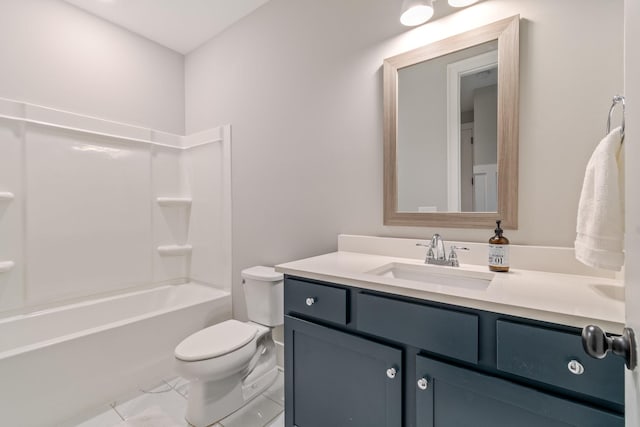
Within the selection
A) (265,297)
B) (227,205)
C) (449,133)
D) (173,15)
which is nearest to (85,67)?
(173,15)

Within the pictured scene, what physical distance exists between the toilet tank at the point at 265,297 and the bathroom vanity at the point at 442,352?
59 centimetres

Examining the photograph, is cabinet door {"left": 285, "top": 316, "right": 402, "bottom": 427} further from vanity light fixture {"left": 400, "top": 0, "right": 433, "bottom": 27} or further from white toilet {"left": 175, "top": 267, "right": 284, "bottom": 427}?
vanity light fixture {"left": 400, "top": 0, "right": 433, "bottom": 27}

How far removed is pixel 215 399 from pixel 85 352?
812 mm

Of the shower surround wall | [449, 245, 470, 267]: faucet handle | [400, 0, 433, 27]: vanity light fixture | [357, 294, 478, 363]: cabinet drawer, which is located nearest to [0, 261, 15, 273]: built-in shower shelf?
the shower surround wall

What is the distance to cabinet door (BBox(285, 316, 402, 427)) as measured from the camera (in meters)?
0.98

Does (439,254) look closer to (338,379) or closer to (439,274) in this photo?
(439,274)

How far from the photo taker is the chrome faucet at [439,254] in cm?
127

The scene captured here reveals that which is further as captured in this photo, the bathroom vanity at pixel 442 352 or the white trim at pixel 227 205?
the white trim at pixel 227 205

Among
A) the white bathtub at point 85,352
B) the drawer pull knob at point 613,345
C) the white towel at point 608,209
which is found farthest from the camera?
the white bathtub at point 85,352

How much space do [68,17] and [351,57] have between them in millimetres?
2146

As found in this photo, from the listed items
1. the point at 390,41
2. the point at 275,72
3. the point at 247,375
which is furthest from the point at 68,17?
the point at 247,375

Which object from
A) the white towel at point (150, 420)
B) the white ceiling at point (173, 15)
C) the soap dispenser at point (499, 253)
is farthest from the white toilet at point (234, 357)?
the white ceiling at point (173, 15)

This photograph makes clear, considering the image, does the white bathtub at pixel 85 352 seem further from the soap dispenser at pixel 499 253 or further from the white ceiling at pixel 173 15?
the white ceiling at pixel 173 15

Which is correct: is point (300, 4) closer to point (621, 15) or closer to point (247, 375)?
point (621, 15)
